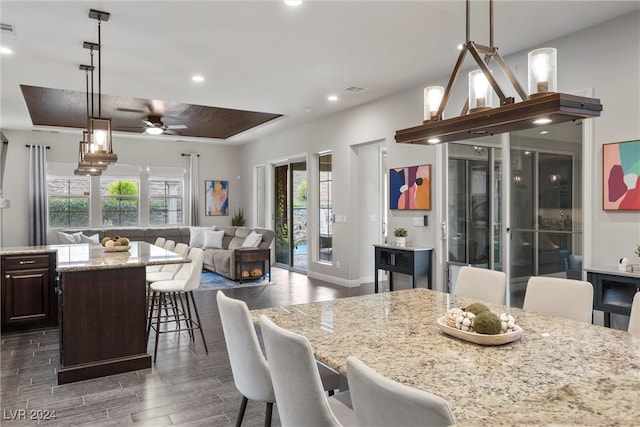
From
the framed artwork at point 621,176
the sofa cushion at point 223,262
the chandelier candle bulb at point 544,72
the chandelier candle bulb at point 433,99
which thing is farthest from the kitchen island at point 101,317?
the sofa cushion at point 223,262

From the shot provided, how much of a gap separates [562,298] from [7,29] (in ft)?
16.3

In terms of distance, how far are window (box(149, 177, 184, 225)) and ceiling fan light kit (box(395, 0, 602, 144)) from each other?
9.57 meters

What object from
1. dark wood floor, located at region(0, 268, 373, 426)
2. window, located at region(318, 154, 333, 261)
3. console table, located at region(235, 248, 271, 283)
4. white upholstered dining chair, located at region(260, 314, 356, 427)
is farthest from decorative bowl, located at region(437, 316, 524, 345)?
window, located at region(318, 154, 333, 261)

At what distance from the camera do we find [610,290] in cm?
352

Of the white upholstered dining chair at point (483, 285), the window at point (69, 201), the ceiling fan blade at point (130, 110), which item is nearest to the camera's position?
the white upholstered dining chair at point (483, 285)

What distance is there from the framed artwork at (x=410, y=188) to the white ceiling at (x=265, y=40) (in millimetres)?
1152

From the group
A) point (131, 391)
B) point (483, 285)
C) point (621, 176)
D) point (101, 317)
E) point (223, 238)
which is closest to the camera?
point (483, 285)

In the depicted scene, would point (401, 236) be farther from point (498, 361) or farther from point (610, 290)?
point (498, 361)

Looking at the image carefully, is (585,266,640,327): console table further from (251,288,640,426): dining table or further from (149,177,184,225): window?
(149,177,184,225): window

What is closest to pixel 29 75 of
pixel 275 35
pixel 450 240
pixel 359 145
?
pixel 275 35

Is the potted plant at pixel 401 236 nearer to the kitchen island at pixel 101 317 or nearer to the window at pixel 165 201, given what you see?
the kitchen island at pixel 101 317

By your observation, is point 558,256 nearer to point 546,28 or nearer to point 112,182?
point 546,28

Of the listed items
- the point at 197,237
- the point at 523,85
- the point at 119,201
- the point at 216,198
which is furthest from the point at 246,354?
the point at 216,198

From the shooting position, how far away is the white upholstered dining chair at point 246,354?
1826mm
